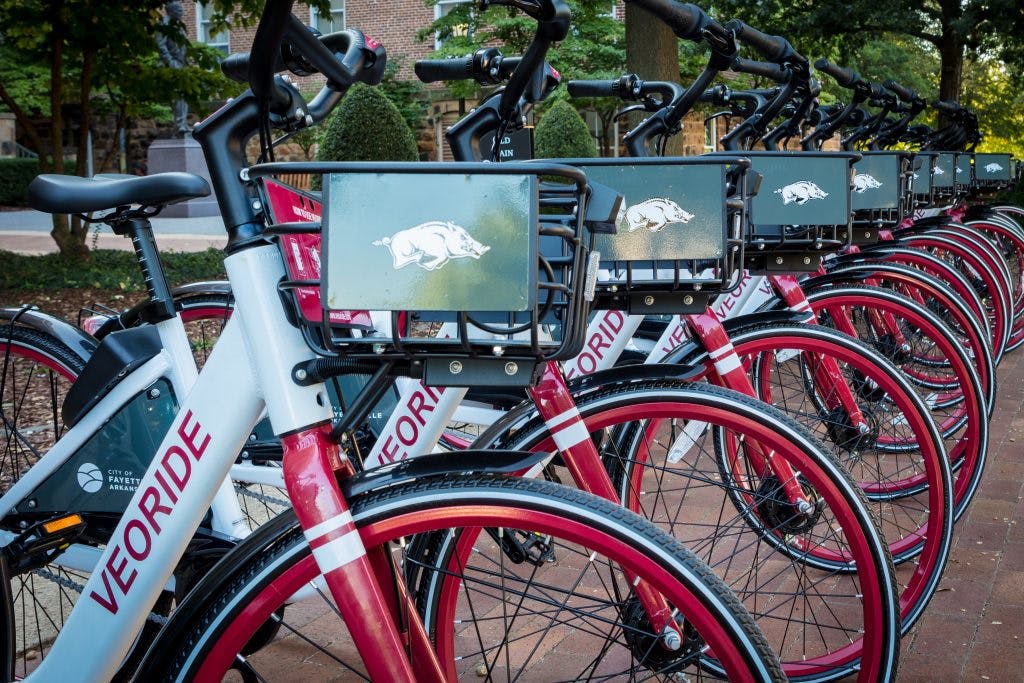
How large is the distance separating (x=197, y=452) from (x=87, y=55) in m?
9.73

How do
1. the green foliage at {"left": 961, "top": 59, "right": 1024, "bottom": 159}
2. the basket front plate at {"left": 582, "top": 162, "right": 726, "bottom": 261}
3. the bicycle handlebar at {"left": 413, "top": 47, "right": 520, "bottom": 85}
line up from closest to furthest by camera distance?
the basket front plate at {"left": 582, "top": 162, "right": 726, "bottom": 261}, the bicycle handlebar at {"left": 413, "top": 47, "right": 520, "bottom": 85}, the green foliage at {"left": 961, "top": 59, "right": 1024, "bottom": 159}

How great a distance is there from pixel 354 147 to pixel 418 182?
12291 millimetres

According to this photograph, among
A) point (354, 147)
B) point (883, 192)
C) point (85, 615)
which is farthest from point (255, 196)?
point (354, 147)

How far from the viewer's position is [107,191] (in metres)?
2.35

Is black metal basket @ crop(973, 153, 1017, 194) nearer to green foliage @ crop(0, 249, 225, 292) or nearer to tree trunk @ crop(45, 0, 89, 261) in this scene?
green foliage @ crop(0, 249, 225, 292)

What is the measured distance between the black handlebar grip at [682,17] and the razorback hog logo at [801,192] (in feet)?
2.10

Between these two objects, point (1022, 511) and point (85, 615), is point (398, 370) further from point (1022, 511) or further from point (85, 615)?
point (1022, 511)

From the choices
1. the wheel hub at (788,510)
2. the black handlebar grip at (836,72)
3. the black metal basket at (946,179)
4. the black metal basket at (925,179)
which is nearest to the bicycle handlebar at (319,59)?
the wheel hub at (788,510)

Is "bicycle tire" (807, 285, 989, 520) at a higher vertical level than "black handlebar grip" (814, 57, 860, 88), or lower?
lower

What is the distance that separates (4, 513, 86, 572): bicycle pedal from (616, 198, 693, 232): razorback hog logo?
1.44 metres

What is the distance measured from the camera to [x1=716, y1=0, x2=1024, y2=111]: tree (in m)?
13.1

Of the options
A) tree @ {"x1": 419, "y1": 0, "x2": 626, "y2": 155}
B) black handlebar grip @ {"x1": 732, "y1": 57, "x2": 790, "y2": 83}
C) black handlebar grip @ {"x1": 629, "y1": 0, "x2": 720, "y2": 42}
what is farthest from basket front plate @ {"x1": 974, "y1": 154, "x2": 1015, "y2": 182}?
tree @ {"x1": 419, "y1": 0, "x2": 626, "y2": 155}

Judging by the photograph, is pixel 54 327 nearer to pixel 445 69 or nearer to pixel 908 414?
pixel 445 69

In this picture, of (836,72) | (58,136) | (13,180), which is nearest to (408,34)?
(13,180)
